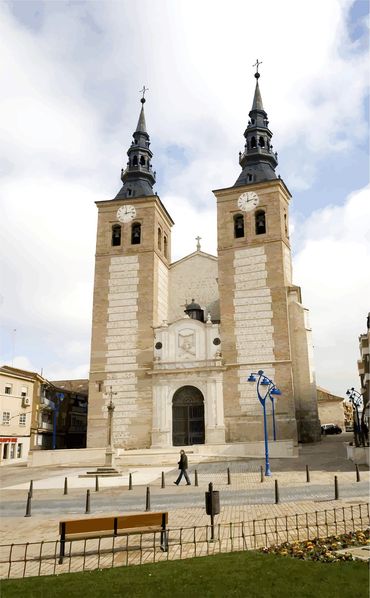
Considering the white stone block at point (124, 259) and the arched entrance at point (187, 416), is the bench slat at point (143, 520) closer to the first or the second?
the arched entrance at point (187, 416)

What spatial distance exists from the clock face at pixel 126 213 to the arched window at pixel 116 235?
2.27 feet

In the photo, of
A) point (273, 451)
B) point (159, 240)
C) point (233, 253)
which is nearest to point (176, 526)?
point (273, 451)

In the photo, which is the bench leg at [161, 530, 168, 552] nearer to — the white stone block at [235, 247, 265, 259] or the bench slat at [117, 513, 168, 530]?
the bench slat at [117, 513, 168, 530]

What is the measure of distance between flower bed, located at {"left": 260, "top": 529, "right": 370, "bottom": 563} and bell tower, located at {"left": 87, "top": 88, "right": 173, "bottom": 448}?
93.8ft

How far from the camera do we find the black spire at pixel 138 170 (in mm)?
44562

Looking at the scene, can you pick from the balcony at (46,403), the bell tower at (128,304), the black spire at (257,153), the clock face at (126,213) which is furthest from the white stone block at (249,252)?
the balcony at (46,403)

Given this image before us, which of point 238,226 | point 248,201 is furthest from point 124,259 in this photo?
point 248,201

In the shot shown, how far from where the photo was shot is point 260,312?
3712 cm

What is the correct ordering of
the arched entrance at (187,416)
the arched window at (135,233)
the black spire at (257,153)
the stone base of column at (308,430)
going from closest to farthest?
the stone base of column at (308,430) < the arched entrance at (187,416) < the black spire at (257,153) < the arched window at (135,233)

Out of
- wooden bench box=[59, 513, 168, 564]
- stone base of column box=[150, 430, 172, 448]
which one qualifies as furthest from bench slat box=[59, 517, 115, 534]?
stone base of column box=[150, 430, 172, 448]

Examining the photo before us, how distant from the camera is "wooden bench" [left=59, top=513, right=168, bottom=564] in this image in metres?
9.00

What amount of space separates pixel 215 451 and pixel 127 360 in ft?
35.2

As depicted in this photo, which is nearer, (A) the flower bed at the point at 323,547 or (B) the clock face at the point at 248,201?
(A) the flower bed at the point at 323,547

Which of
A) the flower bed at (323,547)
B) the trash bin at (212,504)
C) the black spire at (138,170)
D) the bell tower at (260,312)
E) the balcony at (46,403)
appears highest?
the black spire at (138,170)
